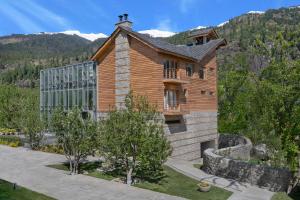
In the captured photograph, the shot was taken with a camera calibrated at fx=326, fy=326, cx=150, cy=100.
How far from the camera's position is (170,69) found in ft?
107

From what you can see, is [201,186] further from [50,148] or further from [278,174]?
[50,148]

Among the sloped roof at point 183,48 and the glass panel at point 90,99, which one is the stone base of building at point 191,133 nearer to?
the glass panel at point 90,99

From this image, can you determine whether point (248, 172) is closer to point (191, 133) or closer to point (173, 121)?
point (173, 121)

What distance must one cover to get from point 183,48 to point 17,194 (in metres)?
27.8

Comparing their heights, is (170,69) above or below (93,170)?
above

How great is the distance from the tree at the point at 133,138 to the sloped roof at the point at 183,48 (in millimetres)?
10069

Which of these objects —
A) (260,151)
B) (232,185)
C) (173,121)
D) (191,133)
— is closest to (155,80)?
(173,121)

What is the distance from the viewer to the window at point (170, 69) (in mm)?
32031

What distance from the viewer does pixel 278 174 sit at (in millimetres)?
22703

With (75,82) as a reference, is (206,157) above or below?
below

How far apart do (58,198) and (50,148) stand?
58.7 feet

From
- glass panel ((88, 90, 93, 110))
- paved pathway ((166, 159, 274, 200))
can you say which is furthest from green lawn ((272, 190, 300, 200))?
glass panel ((88, 90, 93, 110))

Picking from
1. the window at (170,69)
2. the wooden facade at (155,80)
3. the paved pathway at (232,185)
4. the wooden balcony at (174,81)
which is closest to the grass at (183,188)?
the paved pathway at (232,185)

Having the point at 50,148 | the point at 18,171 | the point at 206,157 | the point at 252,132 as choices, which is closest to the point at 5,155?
the point at 50,148
